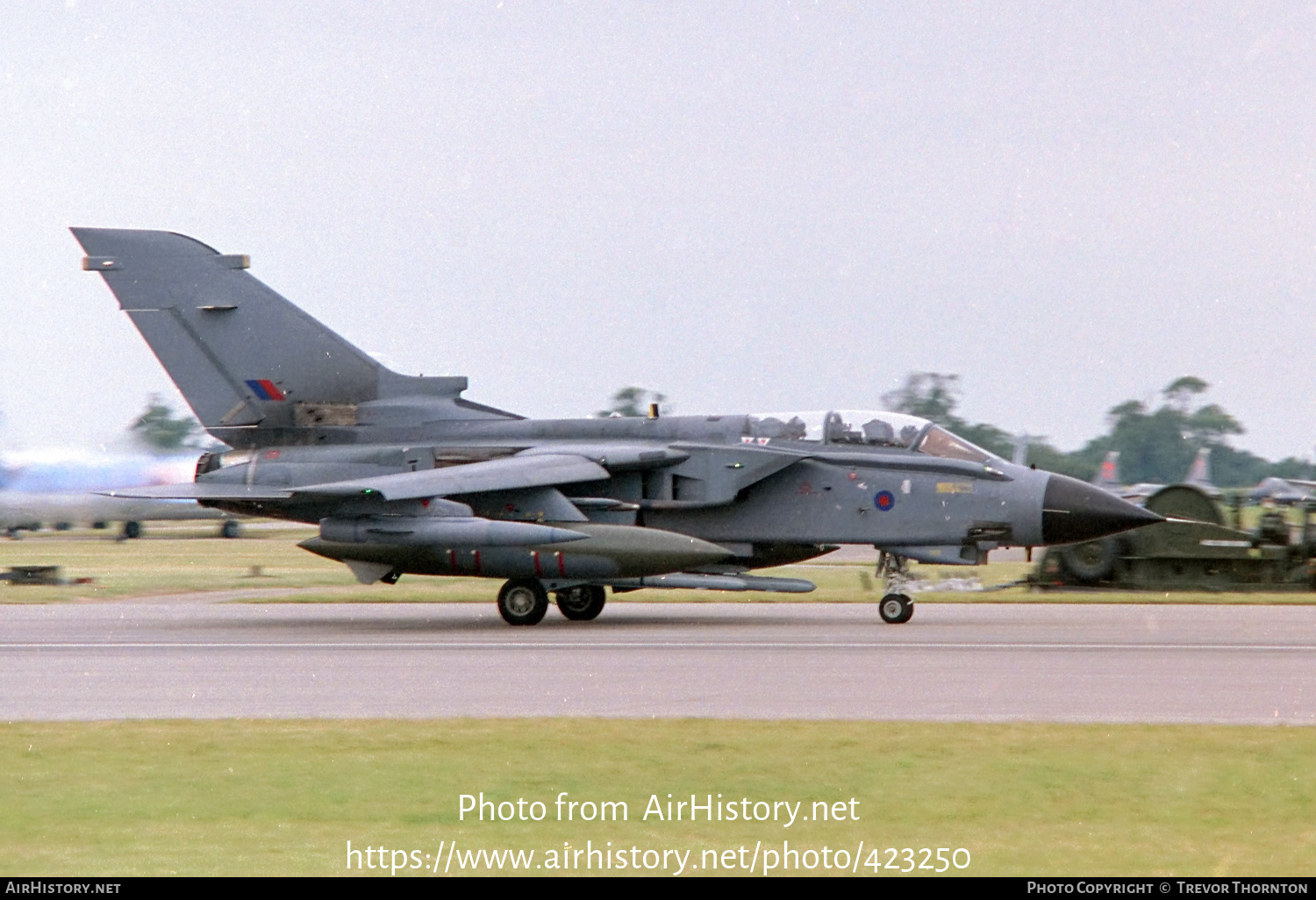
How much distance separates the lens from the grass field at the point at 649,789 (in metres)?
6.01

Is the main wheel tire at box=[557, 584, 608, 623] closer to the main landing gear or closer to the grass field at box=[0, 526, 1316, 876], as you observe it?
the main landing gear

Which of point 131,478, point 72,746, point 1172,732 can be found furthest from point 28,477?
point 1172,732

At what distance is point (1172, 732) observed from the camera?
8891mm

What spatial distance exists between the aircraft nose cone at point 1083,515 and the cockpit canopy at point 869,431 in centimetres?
Answer: 95

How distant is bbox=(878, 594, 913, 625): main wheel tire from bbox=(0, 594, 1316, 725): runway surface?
16 centimetres

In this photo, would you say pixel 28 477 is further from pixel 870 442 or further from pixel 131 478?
pixel 870 442

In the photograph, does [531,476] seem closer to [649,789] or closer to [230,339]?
[230,339]

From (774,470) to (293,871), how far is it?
1202 cm

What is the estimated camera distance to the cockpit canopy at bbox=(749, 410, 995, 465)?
1723cm

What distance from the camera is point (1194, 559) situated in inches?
896

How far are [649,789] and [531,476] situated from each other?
31.9 feet

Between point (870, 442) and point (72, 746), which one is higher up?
point (870, 442)

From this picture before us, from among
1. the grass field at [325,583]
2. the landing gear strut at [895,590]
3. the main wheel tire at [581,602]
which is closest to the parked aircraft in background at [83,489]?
the grass field at [325,583]

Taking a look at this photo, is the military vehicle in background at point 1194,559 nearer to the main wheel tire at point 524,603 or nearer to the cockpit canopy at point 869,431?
the cockpit canopy at point 869,431
